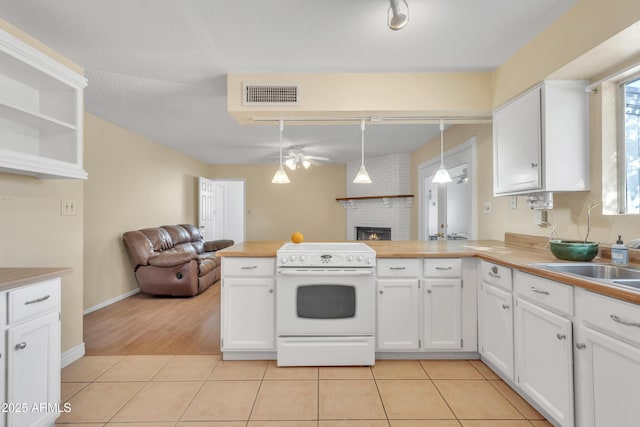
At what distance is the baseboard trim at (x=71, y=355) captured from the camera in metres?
2.27

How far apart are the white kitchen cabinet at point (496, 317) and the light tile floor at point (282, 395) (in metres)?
0.16

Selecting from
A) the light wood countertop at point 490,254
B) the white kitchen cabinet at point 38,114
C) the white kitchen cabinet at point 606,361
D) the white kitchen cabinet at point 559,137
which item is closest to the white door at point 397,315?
the light wood countertop at point 490,254

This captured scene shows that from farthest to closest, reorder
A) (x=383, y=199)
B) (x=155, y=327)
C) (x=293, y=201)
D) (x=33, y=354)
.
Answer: (x=293, y=201) < (x=383, y=199) < (x=155, y=327) < (x=33, y=354)

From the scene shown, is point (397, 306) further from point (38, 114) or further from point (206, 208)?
point (206, 208)

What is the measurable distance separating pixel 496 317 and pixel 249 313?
1.78m

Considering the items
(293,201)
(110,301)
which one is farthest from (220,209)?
(110,301)

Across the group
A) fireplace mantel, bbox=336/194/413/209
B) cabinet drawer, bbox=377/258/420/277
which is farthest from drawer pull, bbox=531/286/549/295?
fireplace mantel, bbox=336/194/413/209

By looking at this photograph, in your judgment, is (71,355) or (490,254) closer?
(490,254)

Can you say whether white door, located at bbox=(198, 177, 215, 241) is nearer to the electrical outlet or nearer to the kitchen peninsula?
the electrical outlet

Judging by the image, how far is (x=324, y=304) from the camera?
89.0 inches

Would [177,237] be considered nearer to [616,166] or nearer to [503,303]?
[503,303]

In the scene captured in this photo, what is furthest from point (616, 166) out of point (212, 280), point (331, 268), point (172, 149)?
point (172, 149)

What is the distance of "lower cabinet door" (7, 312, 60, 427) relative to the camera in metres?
1.34

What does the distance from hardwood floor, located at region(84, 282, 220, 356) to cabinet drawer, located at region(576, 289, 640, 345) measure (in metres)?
2.47
